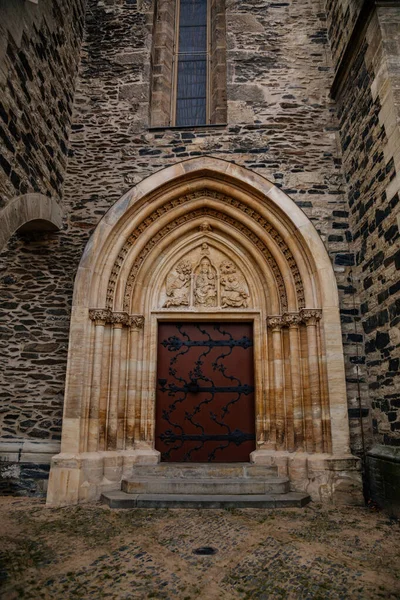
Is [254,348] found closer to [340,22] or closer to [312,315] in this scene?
[312,315]

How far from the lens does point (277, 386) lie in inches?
207

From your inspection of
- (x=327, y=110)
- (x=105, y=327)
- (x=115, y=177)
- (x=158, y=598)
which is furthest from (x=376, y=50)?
(x=158, y=598)

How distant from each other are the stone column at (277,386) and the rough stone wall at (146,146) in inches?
33.2

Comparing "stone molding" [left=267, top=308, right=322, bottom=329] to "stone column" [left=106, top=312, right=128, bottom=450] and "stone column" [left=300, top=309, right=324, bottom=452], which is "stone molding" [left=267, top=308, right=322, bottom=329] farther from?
"stone column" [left=106, top=312, right=128, bottom=450]

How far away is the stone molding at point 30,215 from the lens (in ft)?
13.2

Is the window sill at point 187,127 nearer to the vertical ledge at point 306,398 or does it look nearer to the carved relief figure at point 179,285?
the carved relief figure at point 179,285

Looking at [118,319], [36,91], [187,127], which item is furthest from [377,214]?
[36,91]

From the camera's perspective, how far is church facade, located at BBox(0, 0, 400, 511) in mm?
4574

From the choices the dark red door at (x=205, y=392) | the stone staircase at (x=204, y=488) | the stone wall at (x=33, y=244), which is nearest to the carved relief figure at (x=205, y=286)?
the dark red door at (x=205, y=392)

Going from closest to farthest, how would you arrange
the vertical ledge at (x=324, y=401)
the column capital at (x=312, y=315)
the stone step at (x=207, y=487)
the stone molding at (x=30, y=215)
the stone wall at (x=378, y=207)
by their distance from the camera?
the stone molding at (x=30, y=215)
the stone wall at (x=378, y=207)
the stone step at (x=207, y=487)
the vertical ledge at (x=324, y=401)
the column capital at (x=312, y=315)

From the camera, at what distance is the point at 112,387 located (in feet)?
16.9

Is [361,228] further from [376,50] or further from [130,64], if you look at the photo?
[130,64]

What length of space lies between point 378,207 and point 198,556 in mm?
3988

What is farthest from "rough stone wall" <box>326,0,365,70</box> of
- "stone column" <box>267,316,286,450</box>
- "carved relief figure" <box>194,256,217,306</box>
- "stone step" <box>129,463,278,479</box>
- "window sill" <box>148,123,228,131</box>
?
"stone step" <box>129,463,278,479</box>
